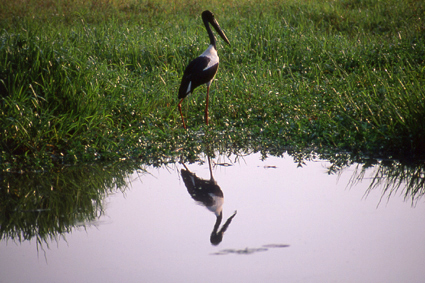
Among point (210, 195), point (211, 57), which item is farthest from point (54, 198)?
point (211, 57)

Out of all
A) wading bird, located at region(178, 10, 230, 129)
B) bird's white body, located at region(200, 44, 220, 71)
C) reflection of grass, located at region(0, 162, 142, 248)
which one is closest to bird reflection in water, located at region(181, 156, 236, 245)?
reflection of grass, located at region(0, 162, 142, 248)

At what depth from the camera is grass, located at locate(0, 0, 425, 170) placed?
479 cm

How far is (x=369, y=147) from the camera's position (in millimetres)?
4840

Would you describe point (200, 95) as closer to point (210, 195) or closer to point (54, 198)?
point (210, 195)

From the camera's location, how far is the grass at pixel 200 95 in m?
4.79

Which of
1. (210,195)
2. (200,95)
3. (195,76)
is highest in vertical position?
(200,95)

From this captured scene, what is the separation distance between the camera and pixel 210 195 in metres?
3.93

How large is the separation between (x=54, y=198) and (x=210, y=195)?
120 cm

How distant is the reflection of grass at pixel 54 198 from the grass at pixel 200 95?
0.92ft

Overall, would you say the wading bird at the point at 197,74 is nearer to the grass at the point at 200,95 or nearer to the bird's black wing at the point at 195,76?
the bird's black wing at the point at 195,76

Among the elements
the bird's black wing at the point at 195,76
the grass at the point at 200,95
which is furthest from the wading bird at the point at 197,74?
the grass at the point at 200,95

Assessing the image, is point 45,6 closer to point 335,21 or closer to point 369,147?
point 335,21

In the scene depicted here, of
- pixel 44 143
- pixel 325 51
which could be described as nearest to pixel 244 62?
pixel 325 51

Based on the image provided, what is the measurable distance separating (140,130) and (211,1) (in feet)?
28.1
